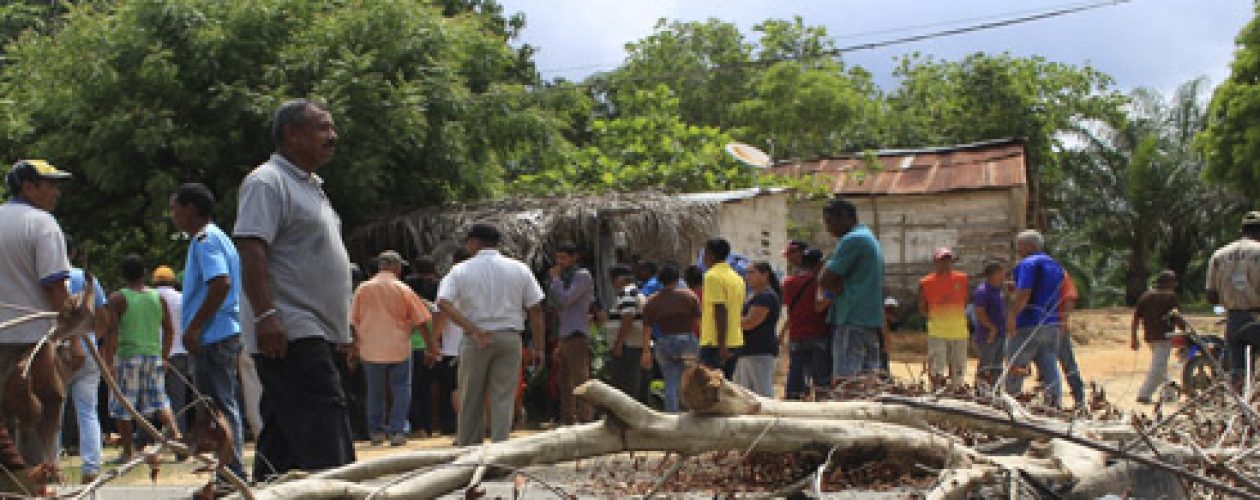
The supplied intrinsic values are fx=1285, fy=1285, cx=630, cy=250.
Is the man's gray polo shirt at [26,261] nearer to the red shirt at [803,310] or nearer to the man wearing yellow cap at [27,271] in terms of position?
the man wearing yellow cap at [27,271]

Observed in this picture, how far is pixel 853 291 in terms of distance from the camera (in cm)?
883

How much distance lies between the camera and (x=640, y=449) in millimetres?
5051

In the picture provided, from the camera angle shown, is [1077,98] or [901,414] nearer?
[901,414]

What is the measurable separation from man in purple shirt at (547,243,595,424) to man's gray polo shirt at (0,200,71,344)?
19.2 feet

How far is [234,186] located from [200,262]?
9678 mm

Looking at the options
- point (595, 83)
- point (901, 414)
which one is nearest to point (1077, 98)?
point (595, 83)

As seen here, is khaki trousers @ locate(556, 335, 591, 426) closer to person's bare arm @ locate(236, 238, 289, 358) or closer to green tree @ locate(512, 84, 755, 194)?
person's bare arm @ locate(236, 238, 289, 358)

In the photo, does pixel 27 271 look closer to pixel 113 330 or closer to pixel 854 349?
pixel 113 330

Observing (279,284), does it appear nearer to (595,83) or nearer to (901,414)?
(901,414)

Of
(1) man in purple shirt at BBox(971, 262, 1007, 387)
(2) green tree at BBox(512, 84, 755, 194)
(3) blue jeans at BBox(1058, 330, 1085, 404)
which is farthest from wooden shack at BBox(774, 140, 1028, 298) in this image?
(3) blue jeans at BBox(1058, 330, 1085, 404)

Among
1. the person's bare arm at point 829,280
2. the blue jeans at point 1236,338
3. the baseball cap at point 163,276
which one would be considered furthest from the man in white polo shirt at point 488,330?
the blue jeans at point 1236,338

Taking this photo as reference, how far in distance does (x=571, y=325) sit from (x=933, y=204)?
1489 cm

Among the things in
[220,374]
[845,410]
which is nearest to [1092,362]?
[845,410]

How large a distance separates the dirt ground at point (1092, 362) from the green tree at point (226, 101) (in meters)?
4.63
